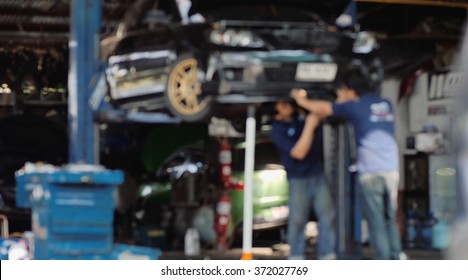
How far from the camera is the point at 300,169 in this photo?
7082 mm

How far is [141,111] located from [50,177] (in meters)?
1.55

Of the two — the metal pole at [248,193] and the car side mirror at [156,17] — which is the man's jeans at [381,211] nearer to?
the metal pole at [248,193]

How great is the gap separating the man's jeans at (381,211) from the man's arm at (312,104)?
59cm

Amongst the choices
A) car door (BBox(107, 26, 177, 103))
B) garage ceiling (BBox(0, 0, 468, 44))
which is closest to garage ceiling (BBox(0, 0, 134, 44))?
garage ceiling (BBox(0, 0, 468, 44))

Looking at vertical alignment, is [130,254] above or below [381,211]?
below

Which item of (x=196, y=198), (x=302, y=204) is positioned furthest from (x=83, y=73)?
(x=302, y=204)

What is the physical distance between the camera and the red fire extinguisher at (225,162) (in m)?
8.02

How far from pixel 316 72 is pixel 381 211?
1.21 metres

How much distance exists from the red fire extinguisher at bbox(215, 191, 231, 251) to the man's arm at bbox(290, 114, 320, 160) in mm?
1133

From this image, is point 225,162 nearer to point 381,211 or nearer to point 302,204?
point 302,204

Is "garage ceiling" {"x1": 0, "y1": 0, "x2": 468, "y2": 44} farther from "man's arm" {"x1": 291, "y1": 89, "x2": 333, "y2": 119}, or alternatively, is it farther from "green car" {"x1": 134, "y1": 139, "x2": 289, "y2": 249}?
"green car" {"x1": 134, "y1": 139, "x2": 289, "y2": 249}

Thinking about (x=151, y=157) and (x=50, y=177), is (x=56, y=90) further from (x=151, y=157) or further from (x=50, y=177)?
(x=50, y=177)

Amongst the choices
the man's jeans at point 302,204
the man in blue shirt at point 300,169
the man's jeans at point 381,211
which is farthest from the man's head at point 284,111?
the man's jeans at point 381,211

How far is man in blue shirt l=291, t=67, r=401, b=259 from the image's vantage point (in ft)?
22.9
